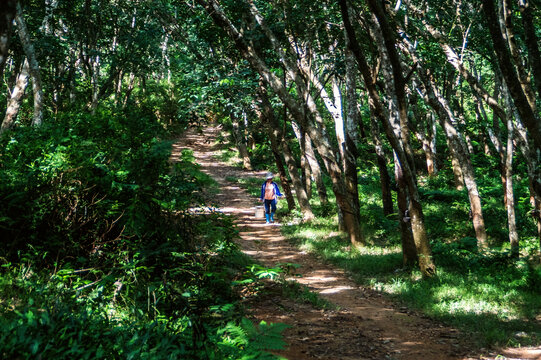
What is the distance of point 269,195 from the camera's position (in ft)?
47.5

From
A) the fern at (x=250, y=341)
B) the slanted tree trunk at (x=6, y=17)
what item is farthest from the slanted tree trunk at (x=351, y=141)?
the slanted tree trunk at (x=6, y=17)

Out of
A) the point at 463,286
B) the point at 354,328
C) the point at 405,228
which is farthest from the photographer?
the point at 405,228

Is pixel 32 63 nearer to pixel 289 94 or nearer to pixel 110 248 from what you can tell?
pixel 289 94

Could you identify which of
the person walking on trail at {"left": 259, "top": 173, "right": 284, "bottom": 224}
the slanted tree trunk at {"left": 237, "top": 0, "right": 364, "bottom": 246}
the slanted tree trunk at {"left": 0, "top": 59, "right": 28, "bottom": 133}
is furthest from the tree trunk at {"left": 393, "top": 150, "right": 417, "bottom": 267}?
the slanted tree trunk at {"left": 0, "top": 59, "right": 28, "bottom": 133}

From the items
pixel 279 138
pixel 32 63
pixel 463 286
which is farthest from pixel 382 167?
pixel 32 63

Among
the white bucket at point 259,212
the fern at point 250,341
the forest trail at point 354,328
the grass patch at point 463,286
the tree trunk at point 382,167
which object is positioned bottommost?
the forest trail at point 354,328

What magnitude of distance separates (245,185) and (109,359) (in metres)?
18.8

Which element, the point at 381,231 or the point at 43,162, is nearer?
the point at 43,162

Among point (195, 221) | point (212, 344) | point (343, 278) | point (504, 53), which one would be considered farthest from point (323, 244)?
point (212, 344)

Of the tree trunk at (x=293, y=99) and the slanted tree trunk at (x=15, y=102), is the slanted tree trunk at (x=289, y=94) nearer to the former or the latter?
the tree trunk at (x=293, y=99)

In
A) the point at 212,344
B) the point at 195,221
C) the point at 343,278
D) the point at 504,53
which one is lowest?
the point at 343,278

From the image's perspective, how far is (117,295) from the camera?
5234 millimetres

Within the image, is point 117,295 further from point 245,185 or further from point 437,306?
point 245,185

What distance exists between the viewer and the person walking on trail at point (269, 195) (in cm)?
1444
